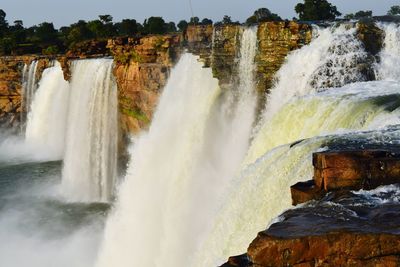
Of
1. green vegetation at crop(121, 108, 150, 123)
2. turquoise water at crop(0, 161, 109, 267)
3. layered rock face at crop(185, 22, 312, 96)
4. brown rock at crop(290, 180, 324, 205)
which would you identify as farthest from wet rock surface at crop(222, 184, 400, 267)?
green vegetation at crop(121, 108, 150, 123)

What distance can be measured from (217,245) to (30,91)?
27252 mm

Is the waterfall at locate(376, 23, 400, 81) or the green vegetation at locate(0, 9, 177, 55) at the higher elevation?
the green vegetation at locate(0, 9, 177, 55)

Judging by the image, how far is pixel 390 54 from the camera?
13641 mm

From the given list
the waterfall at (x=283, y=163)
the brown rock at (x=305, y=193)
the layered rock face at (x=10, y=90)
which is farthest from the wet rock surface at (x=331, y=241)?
the layered rock face at (x=10, y=90)

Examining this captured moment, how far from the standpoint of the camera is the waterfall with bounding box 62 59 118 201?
2339 centimetres

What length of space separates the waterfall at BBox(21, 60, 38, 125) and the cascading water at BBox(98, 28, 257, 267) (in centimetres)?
1475

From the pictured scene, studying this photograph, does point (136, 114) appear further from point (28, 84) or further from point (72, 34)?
point (72, 34)

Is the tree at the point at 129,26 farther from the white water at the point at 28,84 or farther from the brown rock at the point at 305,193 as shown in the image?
the brown rock at the point at 305,193

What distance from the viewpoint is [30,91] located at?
32531 mm

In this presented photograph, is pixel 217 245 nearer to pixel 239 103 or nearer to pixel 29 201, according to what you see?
pixel 239 103

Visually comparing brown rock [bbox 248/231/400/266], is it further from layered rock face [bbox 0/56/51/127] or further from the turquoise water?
layered rock face [bbox 0/56/51/127]

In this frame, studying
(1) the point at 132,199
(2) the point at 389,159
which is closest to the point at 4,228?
(1) the point at 132,199

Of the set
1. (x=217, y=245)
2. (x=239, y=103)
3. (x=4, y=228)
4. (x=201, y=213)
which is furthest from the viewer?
(x=4, y=228)

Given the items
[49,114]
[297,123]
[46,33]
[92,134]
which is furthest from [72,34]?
[297,123]
